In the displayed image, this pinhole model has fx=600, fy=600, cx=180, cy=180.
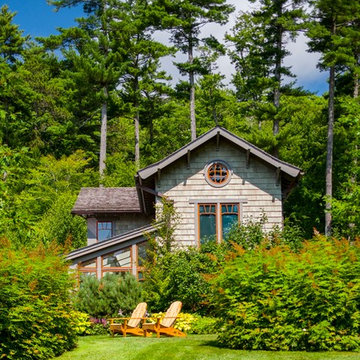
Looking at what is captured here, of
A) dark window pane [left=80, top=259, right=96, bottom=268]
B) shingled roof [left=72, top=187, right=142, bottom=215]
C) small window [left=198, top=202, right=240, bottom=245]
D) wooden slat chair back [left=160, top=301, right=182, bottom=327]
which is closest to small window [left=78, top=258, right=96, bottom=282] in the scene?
dark window pane [left=80, top=259, right=96, bottom=268]

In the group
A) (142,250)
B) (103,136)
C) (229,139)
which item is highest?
(103,136)

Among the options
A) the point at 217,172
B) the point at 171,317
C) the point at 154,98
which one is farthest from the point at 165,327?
the point at 154,98

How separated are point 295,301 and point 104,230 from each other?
53.6ft

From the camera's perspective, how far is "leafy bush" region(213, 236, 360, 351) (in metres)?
12.4

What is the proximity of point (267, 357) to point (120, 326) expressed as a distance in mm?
6570

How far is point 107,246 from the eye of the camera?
21.2 meters

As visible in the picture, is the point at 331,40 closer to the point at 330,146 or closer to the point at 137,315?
the point at 330,146

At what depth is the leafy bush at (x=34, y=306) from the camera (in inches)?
475

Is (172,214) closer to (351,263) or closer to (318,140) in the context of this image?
(351,263)

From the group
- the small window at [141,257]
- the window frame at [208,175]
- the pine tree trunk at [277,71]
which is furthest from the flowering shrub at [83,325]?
the pine tree trunk at [277,71]

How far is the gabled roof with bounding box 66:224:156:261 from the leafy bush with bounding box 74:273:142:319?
1.16m

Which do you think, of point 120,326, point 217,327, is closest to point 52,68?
point 120,326

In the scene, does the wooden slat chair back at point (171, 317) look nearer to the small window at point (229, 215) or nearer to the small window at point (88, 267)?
the small window at point (88, 267)

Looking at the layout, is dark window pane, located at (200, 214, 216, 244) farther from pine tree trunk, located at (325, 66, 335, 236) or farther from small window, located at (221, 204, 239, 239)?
pine tree trunk, located at (325, 66, 335, 236)
